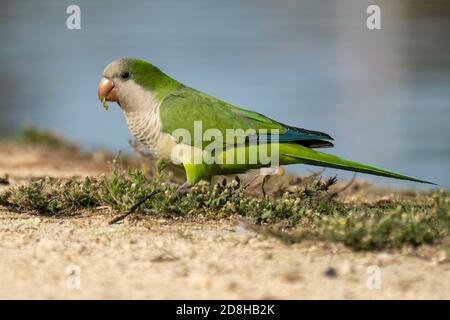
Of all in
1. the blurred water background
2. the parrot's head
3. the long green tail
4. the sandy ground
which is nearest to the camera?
the sandy ground

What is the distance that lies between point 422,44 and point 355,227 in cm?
1754

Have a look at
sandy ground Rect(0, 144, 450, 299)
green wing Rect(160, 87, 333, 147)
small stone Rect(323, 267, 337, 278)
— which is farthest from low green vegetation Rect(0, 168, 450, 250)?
small stone Rect(323, 267, 337, 278)

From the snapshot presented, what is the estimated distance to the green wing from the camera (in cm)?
578

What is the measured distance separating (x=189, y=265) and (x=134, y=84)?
7.26 feet

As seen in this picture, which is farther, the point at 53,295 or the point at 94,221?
the point at 94,221

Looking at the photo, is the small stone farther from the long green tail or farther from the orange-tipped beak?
the orange-tipped beak

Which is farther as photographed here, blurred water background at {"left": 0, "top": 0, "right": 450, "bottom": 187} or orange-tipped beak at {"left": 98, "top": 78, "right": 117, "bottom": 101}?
blurred water background at {"left": 0, "top": 0, "right": 450, "bottom": 187}

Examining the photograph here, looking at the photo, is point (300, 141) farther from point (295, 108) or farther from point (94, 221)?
point (295, 108)

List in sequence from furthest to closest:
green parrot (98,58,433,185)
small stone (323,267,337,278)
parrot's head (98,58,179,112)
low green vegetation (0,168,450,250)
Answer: parrot's head (98,58,179,112)
green parrot (98,58,433,185)
low green vegetation (0,168,450,250)
small stone (323,267,337,278)

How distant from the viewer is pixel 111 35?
75.3 ft

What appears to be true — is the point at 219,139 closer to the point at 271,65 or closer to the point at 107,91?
the point at 107,91

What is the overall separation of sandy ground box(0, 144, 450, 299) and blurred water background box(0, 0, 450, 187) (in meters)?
4.03

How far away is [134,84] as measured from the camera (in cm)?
615

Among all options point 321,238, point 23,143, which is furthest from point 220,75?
point 321,238
